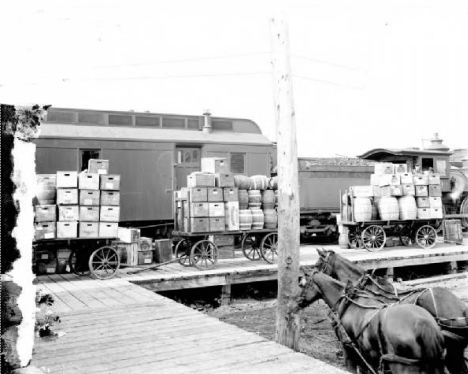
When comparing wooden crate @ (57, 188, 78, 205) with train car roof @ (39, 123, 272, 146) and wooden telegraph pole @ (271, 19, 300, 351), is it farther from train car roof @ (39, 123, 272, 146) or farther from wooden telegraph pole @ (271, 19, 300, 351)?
wooden telegraph pole @ (271, 19, 300, 351)

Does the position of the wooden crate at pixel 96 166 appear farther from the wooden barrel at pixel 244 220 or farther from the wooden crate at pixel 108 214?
the wooden barrel at pixel 244 220

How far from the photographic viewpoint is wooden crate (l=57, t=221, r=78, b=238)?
9.48 m

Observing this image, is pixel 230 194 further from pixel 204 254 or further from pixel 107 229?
pixel 107 229

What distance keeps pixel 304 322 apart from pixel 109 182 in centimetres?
503

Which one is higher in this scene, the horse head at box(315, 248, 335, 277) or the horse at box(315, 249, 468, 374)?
the horse head at box(315, 248, 335, 277)

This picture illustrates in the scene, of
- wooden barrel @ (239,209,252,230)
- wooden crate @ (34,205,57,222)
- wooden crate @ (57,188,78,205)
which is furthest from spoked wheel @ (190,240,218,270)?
wooden crate @ (34,205,57,222)

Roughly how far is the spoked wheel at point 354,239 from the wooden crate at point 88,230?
28.6ft

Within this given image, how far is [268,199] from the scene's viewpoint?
39.8 feet

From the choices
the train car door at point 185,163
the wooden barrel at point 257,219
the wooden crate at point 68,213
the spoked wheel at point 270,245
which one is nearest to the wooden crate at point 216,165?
the wooden barrel at point 257,219

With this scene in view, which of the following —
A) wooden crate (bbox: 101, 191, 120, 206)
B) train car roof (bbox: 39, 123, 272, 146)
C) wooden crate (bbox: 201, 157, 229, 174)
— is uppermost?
train car roof (bbox: 39, 123, 272, 146)

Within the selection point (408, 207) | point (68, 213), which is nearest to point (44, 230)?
point (68, 213)

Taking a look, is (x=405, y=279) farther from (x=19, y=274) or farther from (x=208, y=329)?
(x=19, y=274)

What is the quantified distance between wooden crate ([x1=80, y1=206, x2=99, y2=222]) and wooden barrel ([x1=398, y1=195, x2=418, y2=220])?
9561 mm

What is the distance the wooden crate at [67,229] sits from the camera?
31.1 feet
